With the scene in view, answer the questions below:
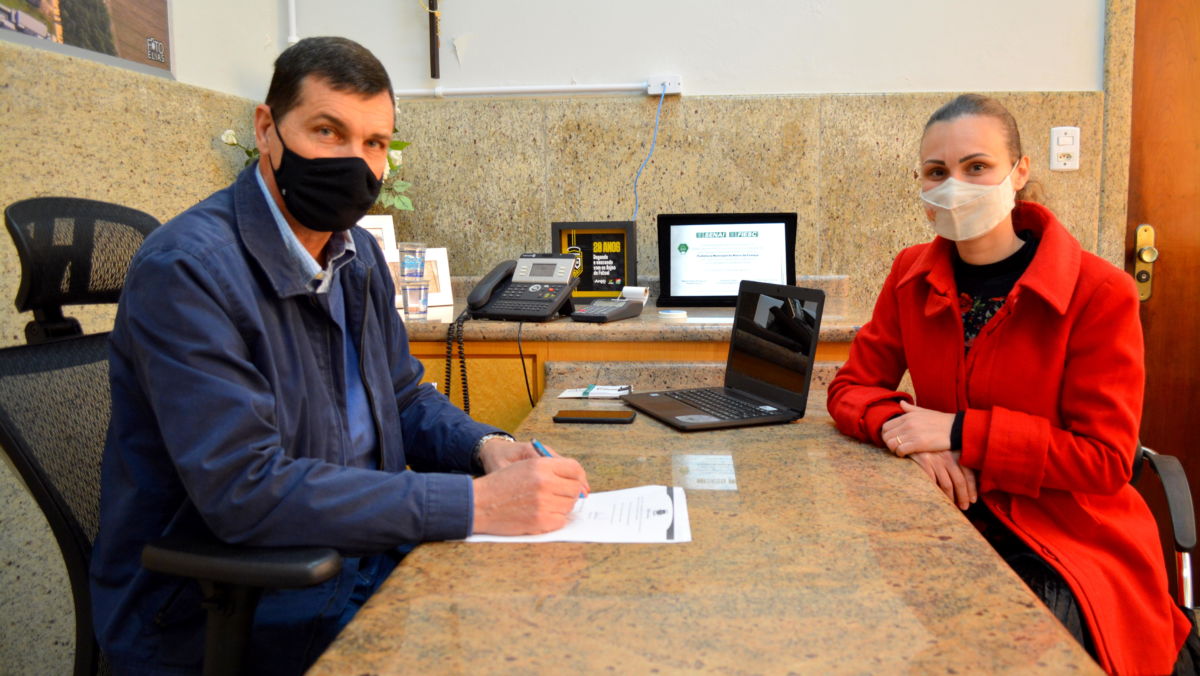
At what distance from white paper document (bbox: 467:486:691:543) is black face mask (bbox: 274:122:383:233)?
543 mm

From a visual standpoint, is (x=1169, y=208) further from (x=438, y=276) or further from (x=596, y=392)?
(x=438, y=276)

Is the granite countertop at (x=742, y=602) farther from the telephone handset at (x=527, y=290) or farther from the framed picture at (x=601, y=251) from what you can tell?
the framed picture at (x=601, y=251)

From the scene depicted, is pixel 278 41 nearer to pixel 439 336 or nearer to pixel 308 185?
pixel 439 336

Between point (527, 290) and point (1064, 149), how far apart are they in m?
1.90

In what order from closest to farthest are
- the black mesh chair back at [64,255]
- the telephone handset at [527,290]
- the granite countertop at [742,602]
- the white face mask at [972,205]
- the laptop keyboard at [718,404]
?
the granite countertop at [742,602], the black mesh chair back at [64,255], the white face mask at [972,205], the laptop keyboard at [718,404], the telephone handset at [527,290]

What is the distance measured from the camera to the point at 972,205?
149cm

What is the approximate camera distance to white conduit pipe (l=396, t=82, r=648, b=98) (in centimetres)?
290

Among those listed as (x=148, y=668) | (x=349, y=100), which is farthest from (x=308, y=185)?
(x=148, y=668)

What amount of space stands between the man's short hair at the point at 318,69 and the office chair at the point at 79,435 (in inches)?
12.9

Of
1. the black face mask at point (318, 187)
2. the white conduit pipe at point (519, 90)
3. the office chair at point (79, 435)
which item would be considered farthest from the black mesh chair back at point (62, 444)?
the white conduit pipe at point (519, 90)

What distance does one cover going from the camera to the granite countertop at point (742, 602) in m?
0.72

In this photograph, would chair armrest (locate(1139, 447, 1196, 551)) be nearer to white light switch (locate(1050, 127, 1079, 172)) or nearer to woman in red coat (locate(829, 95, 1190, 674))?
woman in red coat (locate(829, 95, 1190, 674))

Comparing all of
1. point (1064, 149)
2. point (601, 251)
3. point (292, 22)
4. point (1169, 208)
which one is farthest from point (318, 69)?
point (1169, 208)

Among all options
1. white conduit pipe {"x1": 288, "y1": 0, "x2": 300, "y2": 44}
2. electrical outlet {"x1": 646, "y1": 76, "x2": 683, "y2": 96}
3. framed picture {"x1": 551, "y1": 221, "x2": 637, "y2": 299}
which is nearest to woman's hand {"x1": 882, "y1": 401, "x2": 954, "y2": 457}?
framed picture {"x1": 551, "y1": 221, "x2": 637, "y2": 299}
